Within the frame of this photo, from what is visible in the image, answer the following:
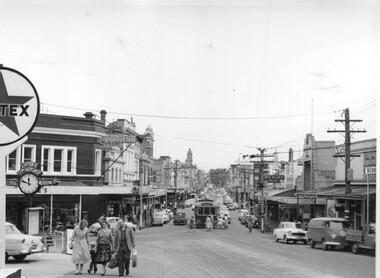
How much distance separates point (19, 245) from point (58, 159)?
14498mm

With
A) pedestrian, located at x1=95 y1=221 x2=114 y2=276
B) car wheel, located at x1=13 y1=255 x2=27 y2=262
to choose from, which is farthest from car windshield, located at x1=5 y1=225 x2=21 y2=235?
pedestrian, located at x1=95 y1=221 x2=114 y2=276

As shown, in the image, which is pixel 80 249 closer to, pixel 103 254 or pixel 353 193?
pixel 103 254

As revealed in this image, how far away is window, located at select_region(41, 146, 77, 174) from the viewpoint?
85.5 ft

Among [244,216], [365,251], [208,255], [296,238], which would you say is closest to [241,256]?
[208,255]

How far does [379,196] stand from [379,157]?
1.53 feet

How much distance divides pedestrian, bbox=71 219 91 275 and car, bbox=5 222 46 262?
99.3 inches

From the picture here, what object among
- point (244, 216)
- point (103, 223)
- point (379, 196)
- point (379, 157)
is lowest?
point (244, 216)

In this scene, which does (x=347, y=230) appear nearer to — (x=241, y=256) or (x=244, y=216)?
(x=241, y=256)

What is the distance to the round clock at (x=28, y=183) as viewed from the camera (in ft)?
57.9

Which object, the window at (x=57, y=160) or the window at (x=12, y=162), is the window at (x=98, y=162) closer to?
the window at (x=57, y=160)

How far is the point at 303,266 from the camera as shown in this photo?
45.9 feet

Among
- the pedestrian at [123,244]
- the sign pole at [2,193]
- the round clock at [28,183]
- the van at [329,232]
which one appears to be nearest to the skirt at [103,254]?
the pedestrian at [123,244]

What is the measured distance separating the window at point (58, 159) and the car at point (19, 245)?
1138 cm

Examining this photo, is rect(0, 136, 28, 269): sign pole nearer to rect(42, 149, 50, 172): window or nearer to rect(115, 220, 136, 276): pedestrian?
rect(115, 220, 136, 276): pedestrian
